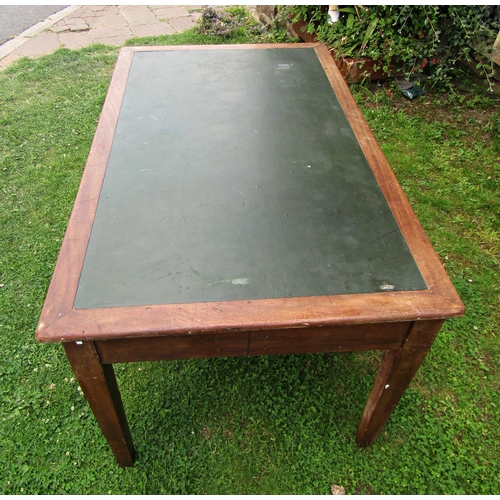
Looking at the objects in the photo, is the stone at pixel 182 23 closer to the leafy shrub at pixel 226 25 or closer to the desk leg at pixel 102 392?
the leafy shrub at pixel 226 25

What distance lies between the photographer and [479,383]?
199 centimetres

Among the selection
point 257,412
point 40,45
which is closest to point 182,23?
point 40,45

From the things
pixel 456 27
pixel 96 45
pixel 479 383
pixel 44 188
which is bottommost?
pixel 479 383

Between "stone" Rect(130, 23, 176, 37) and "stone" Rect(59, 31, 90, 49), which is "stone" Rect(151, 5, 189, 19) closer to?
"stone" Rect(130, 23, 176, 37)

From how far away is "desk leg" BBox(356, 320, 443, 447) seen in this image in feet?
4.27

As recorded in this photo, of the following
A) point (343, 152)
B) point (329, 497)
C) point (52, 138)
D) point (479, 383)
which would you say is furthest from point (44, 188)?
point (479, 383)

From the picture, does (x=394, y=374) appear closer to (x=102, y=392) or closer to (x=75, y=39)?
(x=102, y=392)

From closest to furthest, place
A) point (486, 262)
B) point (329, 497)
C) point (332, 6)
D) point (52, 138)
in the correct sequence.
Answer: point (329, 497)
point (486, 262)
point (52, 138)
point (332, 6)

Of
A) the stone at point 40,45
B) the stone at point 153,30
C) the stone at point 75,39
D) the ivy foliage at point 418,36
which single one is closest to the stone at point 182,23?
the stone at point 153,30

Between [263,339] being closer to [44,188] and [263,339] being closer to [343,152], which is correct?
[343,152]

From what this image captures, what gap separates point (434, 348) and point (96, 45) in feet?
13.6

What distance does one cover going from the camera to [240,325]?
3.87 feet

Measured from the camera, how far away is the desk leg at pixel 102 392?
1.24 meters

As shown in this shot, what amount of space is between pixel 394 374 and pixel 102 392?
3.03 ft
